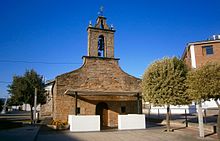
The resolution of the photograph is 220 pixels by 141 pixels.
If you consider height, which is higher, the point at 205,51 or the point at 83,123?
the point at 205,51

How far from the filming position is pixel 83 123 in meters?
17.7

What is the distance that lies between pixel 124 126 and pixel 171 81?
239 inches

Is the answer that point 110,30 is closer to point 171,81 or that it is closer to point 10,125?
point 171,81

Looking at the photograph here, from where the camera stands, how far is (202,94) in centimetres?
1258

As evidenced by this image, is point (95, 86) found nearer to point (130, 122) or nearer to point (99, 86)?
point (99, 86)

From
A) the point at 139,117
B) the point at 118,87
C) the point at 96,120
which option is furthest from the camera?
the point at 118,87

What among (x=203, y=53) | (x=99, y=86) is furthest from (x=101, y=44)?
(x=203, y=53)

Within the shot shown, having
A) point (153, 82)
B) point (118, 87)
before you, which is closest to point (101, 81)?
point (118, 87)

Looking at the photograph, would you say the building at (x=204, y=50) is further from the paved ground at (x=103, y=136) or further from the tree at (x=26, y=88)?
the tree at (x=26, y=88)

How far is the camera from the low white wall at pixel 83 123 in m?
17.4

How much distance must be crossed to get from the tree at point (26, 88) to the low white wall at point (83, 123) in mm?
10922

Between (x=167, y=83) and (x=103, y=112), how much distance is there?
27.5 feet

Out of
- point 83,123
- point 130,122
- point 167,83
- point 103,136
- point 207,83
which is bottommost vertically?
point 103,136

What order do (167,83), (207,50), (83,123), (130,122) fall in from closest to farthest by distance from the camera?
(167,83) < (83,123) < (130,122) < (207,50)
